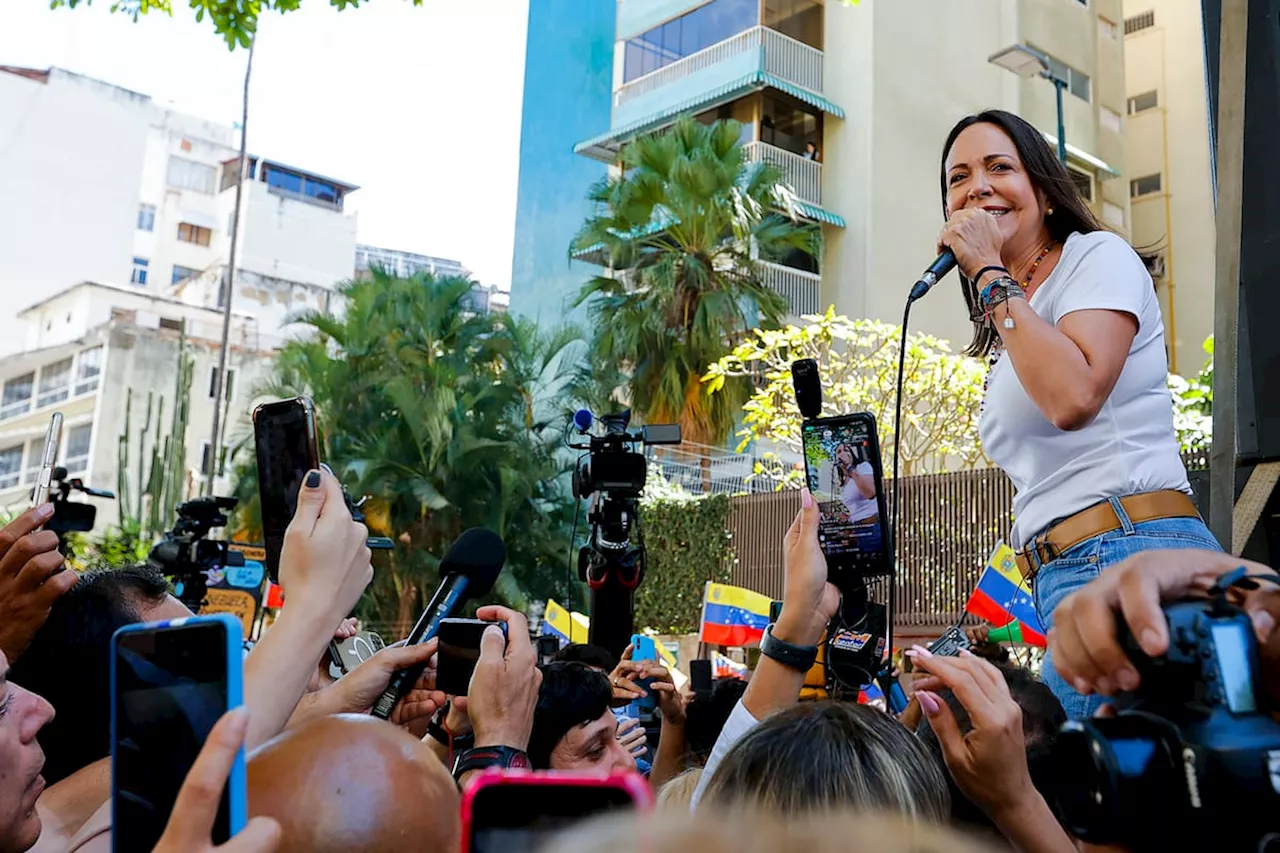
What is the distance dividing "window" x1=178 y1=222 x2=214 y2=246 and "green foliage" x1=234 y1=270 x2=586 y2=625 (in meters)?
32.6

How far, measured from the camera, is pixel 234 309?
4438 centimetres

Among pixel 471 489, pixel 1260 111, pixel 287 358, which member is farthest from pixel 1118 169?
pixel 1260 111

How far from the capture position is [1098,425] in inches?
88.2

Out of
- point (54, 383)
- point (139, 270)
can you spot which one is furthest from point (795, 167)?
point (139, 270)

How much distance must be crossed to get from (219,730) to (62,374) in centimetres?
4346

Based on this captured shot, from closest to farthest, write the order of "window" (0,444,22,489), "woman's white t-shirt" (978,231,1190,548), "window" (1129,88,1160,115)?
"woman's white t-shirt" (978,231,1190,548) → "window" (1129,88,1160,115) → "window" (0,444,22,489)

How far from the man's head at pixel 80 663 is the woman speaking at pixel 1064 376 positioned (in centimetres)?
209

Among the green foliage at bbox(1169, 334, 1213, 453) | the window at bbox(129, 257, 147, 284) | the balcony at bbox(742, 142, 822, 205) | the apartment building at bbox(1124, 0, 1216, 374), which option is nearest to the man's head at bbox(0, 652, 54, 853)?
the green foliage at bbox(1169, 334, 1213, 453)

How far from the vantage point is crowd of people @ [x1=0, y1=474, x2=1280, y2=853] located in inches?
40.3

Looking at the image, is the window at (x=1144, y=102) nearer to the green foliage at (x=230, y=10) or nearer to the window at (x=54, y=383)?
the green foliage at (x=230, y=10)

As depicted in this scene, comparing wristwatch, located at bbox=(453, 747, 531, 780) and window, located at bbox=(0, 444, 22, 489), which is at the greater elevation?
window, located at bbox=(0, 444, 22, 489)

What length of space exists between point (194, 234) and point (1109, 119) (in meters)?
40.5

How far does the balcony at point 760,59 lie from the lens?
2297 cm

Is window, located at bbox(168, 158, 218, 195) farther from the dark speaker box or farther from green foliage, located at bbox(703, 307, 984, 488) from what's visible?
the dark speaker box
